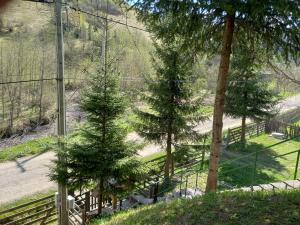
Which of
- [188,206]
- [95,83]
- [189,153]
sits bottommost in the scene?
[189,153]

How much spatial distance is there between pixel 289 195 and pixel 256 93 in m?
14.8

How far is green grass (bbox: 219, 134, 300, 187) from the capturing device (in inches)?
556

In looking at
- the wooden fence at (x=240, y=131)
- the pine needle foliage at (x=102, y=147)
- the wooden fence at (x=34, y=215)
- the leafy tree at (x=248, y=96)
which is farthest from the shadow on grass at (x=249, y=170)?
the wooden fence at (x=34, y=215)

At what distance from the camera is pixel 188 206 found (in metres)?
5.97

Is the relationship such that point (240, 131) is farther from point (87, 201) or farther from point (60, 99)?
point (60, 99)

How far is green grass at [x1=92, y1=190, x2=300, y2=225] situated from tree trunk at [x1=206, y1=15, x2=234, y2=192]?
1994mm

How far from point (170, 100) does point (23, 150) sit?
11652 millimetres

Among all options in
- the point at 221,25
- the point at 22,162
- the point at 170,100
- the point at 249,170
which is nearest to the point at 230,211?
the point at 221,25

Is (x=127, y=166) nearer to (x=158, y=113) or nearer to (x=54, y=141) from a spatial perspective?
(x=54, y=141)

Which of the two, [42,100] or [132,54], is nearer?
[42,100]

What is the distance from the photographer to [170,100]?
1273 centimetres

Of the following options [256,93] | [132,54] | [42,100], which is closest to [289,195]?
[256,93]

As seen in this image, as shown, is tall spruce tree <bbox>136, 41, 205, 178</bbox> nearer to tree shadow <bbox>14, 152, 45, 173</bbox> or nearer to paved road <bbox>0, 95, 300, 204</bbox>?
paved road <bbox>0, 95, 300, 204</bbox>

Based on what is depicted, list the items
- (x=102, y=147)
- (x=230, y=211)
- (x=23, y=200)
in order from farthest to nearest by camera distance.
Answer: (x=23, y=200) → (x=102, y=147) → (x=230, y=211)
